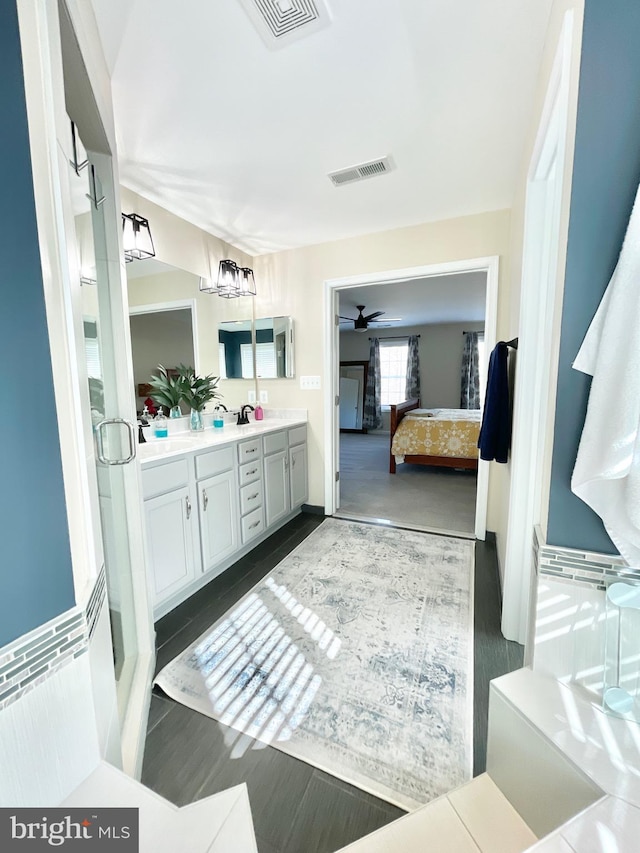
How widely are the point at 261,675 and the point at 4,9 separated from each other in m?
1.99

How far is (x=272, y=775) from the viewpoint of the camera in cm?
111

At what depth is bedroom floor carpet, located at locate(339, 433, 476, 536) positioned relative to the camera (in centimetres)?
312

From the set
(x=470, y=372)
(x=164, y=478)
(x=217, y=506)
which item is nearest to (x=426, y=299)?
(x=470, y=372)

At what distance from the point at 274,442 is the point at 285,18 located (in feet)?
7.23

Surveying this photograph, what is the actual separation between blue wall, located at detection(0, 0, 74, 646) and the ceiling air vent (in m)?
1.66

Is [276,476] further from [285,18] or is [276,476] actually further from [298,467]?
[285,18]

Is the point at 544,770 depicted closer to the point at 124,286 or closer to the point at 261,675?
the point at 261,675

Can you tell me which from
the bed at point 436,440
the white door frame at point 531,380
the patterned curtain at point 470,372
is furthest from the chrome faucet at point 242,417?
the patterned curtain at point 470,372

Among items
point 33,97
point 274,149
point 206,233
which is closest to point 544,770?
point 33,97

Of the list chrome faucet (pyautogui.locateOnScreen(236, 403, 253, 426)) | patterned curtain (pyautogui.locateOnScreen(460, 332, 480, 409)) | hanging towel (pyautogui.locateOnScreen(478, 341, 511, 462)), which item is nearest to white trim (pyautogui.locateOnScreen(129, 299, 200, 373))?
chrome faucet (pyautogui.locateOnScreen(236, 403, 253, 426))

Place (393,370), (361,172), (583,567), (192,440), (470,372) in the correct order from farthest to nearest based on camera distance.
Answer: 1. (393,370)
2. (470,372)
3. (192,440)
4. (361,172)
5. (583,567)

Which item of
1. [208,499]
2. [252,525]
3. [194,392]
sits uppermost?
[194,392]

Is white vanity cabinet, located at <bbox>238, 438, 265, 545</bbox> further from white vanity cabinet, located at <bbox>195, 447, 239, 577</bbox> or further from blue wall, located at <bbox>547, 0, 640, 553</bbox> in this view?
blue wall, located at <bbox>547, 0, 640, 553</bbox>

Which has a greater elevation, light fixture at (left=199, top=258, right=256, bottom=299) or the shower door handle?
light fixture at (left=199, top=258, right=256, bottom=299)
